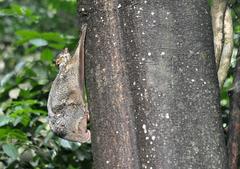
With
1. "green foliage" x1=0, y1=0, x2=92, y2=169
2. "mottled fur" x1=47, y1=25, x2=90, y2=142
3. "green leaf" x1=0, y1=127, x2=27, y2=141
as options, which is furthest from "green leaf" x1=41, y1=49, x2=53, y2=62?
"mottled fur" x1=47, y1=25, x2=90, y2=142

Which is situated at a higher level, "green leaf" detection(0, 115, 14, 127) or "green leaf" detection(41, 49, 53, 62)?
"green leaf" detection(41, 49, 53, 62)

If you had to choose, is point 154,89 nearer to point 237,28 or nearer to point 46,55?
point 237,28

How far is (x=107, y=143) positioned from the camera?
3.60 ft

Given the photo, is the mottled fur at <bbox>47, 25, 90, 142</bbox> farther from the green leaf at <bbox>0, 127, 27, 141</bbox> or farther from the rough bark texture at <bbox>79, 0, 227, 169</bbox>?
the green leaf at <bbox>0, 127, 27, 141</bbox>

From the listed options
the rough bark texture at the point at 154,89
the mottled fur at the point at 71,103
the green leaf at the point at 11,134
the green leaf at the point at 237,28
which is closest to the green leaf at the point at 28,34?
the green leaf at the point at 11,134

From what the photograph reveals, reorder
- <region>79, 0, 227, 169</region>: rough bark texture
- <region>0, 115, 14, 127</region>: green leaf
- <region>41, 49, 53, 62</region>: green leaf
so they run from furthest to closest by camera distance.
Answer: <region>41, 49, 53, 62</region>: green leaf, <region>0, 115, 14, 127</region>: green leaf, <region>79, 0, 227, 169</region>: rough bark texture

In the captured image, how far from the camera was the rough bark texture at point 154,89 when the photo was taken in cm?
107

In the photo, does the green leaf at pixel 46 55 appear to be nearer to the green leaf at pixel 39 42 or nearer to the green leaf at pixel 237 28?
the green leaf at pixel 39 42

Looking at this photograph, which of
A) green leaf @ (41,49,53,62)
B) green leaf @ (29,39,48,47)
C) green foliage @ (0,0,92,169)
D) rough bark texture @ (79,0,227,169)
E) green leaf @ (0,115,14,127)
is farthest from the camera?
green leaf @ (41,49,53,62)

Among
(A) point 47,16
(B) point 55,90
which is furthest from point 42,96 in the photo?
(A) point 47,16

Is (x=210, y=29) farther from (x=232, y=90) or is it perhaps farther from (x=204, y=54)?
(x=232, y=90)

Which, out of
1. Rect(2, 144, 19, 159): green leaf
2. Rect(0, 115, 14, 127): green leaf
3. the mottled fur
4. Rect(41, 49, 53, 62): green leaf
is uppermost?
Rect(41, 49, 53, 62): green leaf

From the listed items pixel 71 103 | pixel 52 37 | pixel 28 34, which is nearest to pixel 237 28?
pixel 52 37

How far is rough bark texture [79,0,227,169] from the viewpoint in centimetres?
107
